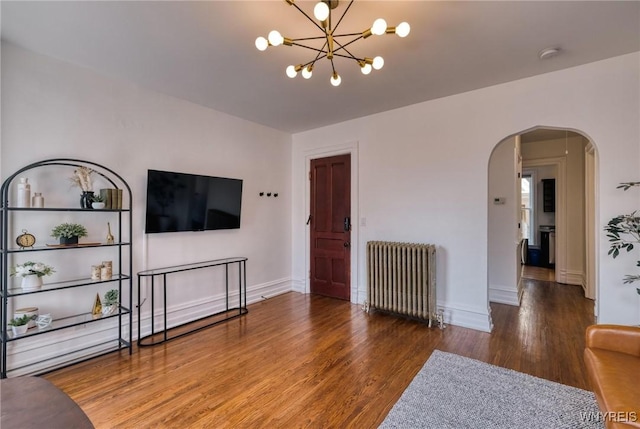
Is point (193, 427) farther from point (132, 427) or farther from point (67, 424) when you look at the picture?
point (67, 424)

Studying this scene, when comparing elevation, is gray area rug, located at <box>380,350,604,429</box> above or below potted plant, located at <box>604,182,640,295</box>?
below

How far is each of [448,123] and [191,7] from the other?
9.44ft

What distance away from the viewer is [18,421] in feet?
3.21

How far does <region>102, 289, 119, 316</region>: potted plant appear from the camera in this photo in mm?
2715

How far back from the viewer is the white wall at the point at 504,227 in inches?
165

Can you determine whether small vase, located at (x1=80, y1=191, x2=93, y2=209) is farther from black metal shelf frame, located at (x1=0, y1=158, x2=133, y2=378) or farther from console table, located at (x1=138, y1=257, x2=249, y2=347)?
console table, located at (x1=138, y1=257, x2=249, y2=347)

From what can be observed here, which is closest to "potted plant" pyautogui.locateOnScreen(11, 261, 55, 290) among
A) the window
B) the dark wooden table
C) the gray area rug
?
the dark wooden table

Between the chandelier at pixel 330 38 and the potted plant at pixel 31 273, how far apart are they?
249 centimetres

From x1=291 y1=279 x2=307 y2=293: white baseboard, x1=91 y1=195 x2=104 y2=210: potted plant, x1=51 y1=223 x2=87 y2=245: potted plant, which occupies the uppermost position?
x1=91 y1=195 x2=104 y2=210: potted plant

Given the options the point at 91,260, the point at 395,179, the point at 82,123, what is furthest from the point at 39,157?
the point at 395,179

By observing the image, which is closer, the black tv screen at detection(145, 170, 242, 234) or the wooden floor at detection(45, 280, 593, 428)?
the wooden floor at detection(45, 280, 593, 428)

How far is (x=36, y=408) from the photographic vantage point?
1.05 meters

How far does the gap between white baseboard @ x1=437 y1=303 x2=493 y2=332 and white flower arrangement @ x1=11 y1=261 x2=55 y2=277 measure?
397cm

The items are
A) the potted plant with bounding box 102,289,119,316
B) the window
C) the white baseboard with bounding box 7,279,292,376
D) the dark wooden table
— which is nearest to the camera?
the dark wooden table
